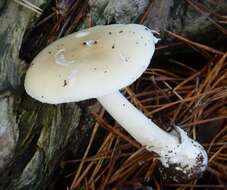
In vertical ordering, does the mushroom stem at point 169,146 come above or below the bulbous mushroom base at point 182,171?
above

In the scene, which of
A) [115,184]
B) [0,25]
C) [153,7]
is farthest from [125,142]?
[0,25]

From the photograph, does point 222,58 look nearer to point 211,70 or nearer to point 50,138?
point 211,70

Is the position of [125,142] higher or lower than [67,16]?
lower

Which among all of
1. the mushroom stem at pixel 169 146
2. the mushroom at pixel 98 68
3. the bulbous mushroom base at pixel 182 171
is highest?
the mushroom at pixel 98 68

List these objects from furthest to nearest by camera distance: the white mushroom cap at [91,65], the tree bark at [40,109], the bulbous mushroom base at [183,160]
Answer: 1. the bulbous mushroom base at [183,160]
2. the tree bark at [40,109]
3. the white mushroom cap at [91,65]

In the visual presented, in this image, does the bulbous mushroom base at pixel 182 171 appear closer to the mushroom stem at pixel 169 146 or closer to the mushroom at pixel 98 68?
the mushroom stem at pixel 169 146

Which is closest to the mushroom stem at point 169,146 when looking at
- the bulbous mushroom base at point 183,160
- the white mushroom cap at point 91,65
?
the bulbous mushroom base at point 183,160

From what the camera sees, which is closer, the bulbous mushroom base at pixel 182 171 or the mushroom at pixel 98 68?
the mushroom at pixel 98 68

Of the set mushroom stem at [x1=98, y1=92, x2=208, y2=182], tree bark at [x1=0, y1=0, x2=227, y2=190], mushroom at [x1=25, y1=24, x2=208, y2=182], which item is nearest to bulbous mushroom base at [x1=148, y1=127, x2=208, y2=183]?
mushroom stem at [x1=98, y1=92, x2=208, y2=182]
